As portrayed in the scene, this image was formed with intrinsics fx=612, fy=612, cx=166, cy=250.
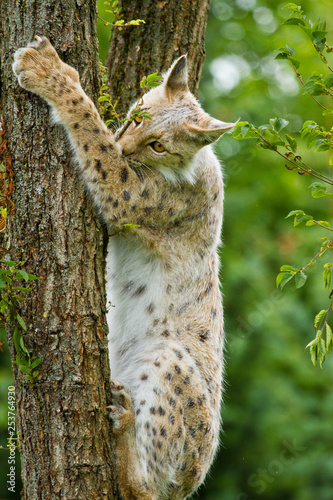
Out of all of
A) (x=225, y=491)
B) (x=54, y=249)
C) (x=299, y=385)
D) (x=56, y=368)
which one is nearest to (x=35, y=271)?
(x=54, y=249)

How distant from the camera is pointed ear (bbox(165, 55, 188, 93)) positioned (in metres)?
4.92

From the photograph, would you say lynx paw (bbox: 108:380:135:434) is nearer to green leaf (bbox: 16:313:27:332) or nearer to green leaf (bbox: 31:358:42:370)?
green leaf (bbox: 31:358:42:370)

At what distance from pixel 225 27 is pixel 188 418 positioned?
13.5m

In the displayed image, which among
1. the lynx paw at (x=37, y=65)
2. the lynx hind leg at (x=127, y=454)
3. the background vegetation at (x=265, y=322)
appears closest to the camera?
the lynx paw at (x=37, y=65)

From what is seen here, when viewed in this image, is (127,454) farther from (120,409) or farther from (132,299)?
(132,299)

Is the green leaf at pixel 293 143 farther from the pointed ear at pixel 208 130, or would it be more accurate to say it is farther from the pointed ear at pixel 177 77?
the pointed ear at pixel 177 77

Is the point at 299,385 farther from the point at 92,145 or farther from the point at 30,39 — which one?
the point at 30,39

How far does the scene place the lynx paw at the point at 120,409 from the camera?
419cm

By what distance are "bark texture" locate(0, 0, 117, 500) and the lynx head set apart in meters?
0.84

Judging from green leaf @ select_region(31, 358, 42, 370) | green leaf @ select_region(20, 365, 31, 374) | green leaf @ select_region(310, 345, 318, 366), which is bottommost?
green leaf @ select_region(20, 365, 31, 374)

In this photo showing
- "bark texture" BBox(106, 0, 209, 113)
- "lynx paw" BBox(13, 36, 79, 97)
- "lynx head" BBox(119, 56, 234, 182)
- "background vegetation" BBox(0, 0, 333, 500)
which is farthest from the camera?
"background vegetation" BBox(0, 0, 333, 500)

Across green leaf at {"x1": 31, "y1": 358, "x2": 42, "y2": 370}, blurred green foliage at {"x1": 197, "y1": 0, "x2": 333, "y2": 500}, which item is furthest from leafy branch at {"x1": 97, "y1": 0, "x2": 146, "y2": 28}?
blurred green foliage at {"x1": 197, "y1": 0, "x2": 333, "y2": 500}

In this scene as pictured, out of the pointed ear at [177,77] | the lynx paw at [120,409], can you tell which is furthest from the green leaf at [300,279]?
the pointed ear at [177,77]

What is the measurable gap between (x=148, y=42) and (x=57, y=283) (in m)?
3.09
